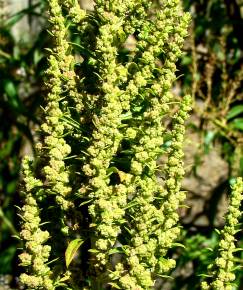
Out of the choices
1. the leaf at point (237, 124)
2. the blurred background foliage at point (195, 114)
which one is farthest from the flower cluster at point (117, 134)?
the leaf at point (237, 124)

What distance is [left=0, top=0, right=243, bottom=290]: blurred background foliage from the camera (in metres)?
3.39

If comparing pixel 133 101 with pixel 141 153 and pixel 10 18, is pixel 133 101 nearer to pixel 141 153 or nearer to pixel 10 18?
pixel 141 153

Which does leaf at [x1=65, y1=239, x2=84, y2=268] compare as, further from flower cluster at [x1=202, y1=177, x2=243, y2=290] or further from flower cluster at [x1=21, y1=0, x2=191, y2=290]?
flower cluster at [x1=202, y1=177, x2=243, y2=290]

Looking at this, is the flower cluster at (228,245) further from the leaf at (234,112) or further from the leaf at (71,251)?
the leaf at (234,112)

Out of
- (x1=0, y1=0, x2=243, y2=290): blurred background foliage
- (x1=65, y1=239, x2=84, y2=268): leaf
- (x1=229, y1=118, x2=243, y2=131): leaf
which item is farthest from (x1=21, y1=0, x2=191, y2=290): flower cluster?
(x1=229, y1=118, x2=243, y2=131): leaf

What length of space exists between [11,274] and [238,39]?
1747 millimetres

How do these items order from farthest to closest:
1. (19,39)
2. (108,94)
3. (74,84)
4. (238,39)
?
(19,39) → (238,39) → (74,84) → (108,94)

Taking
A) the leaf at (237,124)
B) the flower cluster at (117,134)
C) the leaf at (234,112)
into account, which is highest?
the leaf at (234,112)

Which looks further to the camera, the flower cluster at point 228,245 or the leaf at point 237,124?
the leaf at point 237,124

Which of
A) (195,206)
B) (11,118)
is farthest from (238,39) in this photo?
(11,118)

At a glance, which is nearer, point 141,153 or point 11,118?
point 141,153

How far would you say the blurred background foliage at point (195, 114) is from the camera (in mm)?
3387

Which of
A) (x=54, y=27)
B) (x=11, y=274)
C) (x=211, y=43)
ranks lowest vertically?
(x=11, y=274)

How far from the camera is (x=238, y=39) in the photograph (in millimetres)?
3717
